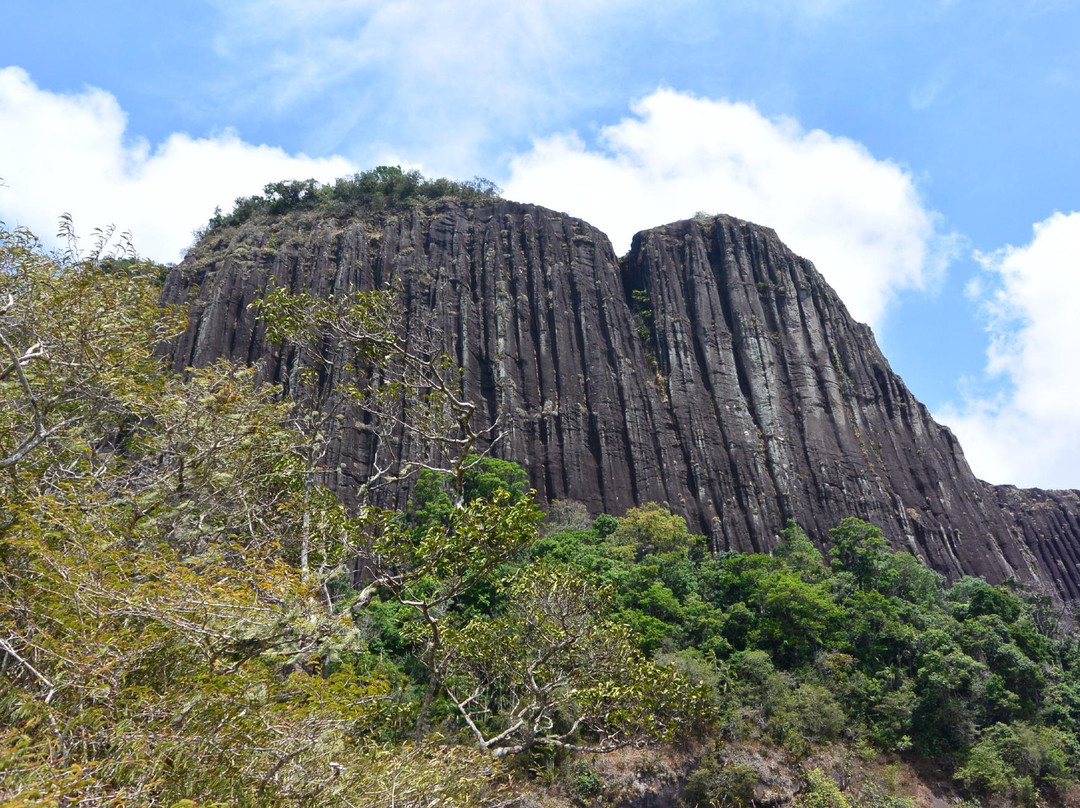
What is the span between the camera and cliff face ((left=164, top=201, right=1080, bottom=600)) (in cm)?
5334

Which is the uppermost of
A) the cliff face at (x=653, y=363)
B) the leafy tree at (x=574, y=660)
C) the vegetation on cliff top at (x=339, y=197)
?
the vegetation on cliff top at (x=339, y=197)

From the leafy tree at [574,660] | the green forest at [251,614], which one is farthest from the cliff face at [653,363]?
the leafy tree at [574,660]

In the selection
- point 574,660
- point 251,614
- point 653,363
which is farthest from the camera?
point 653,363

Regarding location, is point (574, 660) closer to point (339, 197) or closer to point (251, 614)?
point (251, 614)

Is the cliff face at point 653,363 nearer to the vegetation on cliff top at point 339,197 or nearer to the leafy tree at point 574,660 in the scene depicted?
the vegetation on cliff top at point 339,197

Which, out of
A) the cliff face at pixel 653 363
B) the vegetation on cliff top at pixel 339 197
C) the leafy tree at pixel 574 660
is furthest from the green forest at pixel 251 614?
the vegetation on cliff top at pixel 339 197

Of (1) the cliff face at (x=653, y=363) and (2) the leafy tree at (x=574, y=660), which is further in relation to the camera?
(1) the cliff face at (x=653, y=363)

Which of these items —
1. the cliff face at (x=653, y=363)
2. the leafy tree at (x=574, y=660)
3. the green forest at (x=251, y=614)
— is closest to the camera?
the green forest at (x=251, y=614)

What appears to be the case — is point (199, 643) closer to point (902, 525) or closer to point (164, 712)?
point (164, 712)

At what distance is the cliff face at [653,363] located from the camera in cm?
5334

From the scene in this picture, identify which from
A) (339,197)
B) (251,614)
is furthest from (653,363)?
(251,614)

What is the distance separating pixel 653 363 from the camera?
6247 cm

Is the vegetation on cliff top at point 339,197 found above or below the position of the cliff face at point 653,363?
above

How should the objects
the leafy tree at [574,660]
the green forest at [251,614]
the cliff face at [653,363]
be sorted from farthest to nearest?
the cliff face at [653,363]
the leafy tree at [574,660]
the green forest at [251,614]
